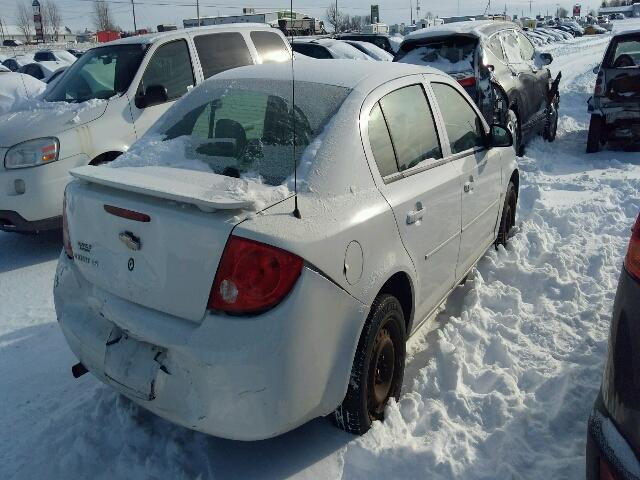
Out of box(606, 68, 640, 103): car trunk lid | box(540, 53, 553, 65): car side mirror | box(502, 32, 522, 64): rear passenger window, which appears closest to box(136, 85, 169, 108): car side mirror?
box(502, 32, 522, 64): rear passenger window

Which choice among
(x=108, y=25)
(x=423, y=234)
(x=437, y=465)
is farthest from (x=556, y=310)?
(x=108, y=25)

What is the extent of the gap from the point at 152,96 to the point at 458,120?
3252mm

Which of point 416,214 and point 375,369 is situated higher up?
point 416,214

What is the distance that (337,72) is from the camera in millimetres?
3258

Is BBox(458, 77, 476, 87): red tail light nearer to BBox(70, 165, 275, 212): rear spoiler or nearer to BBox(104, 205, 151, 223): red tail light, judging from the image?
BBox(70, 165, 275, 212): rear spoiler

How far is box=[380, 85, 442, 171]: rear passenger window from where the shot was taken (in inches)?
123

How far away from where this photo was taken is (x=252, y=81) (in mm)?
3344

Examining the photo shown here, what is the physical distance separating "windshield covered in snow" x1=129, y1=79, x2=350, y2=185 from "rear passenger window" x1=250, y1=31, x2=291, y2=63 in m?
4.24

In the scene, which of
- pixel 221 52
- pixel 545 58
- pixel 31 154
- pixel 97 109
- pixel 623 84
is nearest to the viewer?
pixel 31 154

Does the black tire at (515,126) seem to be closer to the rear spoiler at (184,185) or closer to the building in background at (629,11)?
the rear spoiler at (184,185)

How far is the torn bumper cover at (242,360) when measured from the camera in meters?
2.19

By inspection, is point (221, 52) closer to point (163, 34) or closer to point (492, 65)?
point (163, 34)

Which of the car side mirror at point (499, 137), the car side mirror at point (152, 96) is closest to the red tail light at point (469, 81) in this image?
the car side mirror at point (499, 137)

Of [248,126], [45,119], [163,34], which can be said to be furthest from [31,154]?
[248,126]
